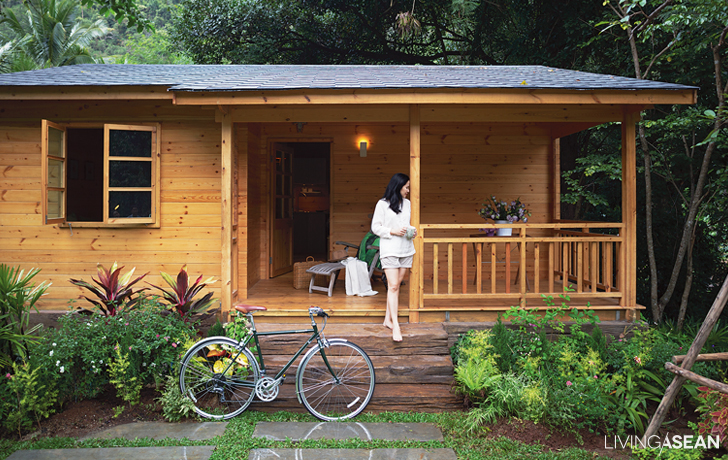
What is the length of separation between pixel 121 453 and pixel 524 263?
4.26 meters

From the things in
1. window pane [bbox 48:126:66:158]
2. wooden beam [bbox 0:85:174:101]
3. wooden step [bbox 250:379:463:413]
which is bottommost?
wooden step [bbox 250:379:463:413]

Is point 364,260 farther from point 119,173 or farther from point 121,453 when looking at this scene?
point 121,453

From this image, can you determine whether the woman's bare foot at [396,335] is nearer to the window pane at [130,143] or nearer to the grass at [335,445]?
the grass at [335,445]

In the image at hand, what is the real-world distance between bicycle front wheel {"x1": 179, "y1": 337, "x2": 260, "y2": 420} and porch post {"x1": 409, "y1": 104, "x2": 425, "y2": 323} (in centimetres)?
192

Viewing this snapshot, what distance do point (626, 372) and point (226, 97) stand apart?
188 inches

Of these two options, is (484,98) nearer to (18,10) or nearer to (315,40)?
(315,40)

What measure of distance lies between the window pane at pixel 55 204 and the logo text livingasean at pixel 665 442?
6.14 meters

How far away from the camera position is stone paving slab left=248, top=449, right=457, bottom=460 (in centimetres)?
338

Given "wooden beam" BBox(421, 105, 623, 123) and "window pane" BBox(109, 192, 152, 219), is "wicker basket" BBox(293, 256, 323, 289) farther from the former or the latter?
"wooden beam" BBox(421, 105, 623, 123)

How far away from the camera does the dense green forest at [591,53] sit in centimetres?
624

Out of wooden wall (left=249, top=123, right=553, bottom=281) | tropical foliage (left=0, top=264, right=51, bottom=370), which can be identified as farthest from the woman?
tropical foliage (left=0, top=264, right=51, bottom=370)

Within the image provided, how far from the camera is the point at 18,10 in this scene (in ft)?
61.1

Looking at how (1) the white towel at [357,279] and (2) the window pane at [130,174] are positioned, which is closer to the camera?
(2) the window pane at [130,174]

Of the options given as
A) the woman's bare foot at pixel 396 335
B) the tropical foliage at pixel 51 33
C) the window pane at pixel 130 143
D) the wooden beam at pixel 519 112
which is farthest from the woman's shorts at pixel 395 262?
the tropical foliage at pixel 51 33
